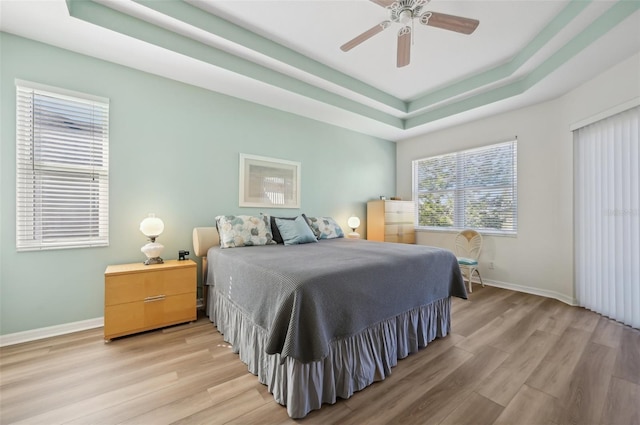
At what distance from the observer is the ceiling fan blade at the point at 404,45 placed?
2.10 metres

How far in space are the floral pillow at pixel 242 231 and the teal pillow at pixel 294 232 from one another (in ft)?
0.52

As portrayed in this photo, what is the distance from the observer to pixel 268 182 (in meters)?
3.63

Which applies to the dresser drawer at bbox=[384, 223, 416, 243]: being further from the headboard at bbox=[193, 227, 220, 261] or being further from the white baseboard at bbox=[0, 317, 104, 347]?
the white baseboard at bbox=[0, 317, 104, 347]

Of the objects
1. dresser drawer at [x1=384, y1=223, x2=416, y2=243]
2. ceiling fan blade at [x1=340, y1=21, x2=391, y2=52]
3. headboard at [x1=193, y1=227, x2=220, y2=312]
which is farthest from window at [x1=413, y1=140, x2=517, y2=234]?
headboard at [x1=193, y1=227, x2=220, y2=312]

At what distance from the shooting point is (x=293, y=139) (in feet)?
12.8

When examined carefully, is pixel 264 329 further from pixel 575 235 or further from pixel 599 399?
pixel 575 235

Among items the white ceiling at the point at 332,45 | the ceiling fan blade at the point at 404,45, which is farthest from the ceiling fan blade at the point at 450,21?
the white ceiling at the point at 332,45

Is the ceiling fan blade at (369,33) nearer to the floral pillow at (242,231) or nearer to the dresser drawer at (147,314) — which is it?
the floral pillow at (242,231)

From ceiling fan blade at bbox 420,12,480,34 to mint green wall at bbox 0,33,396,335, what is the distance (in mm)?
2286

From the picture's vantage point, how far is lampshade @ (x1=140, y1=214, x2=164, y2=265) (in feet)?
8.28

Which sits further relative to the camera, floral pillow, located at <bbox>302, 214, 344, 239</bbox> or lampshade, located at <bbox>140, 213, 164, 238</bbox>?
floral pillow, located at <bbox>302, 214, 344, 239</bbox>

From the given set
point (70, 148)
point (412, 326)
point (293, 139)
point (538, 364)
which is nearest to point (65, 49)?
point (70, 148)

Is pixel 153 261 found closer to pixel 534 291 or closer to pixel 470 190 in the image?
pixel 470 190

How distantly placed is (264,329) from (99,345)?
168cm
